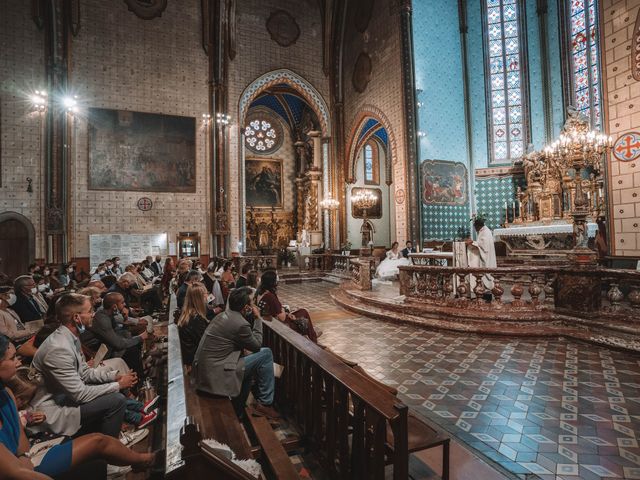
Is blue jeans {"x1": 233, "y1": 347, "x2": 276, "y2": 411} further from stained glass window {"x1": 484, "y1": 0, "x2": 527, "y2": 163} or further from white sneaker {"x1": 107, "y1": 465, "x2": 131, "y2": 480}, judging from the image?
stained glass window {"x1": 484, "y1": 0, "x2": 527, "y2": 163}

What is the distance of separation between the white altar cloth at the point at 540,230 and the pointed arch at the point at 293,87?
1042cm

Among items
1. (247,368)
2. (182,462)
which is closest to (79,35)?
(247,368)

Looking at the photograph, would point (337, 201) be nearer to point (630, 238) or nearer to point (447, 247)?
point (447, 247)

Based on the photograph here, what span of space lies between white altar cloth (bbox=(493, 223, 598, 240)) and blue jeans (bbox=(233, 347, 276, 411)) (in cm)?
968

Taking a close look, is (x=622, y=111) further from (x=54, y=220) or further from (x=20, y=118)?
(x=20, y=118)

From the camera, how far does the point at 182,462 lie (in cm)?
128

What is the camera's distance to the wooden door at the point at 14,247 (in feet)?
42.3

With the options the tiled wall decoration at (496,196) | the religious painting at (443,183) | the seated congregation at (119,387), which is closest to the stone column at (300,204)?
the religious painting at (443,183)

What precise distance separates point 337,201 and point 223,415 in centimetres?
1595

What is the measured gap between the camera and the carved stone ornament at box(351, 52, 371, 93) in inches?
629

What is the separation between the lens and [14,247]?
42.9 feet

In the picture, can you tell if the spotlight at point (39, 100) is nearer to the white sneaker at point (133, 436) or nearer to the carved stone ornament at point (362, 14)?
the carved stone ornament at point (362, 14)

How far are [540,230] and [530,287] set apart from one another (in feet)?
17.5

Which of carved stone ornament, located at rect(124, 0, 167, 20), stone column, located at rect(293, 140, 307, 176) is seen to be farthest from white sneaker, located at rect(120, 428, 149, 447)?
stone column, located at rect(293, 140, 307, 176)
